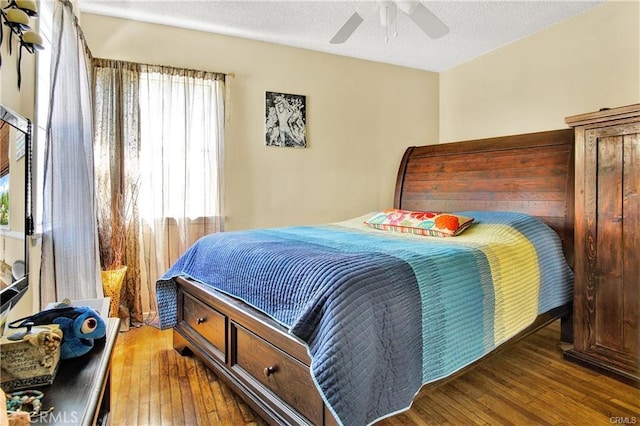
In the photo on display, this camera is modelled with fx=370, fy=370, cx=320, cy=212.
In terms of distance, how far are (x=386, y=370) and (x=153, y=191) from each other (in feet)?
8.54

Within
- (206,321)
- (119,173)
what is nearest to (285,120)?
(119,173)

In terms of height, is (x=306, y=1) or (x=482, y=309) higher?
(x=306, y=1)

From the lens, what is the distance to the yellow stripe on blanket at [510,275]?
6.40 ft

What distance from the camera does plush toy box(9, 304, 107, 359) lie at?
127 centimetres

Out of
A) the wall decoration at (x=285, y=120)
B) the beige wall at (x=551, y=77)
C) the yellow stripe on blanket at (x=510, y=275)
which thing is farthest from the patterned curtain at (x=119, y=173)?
the beige wall at (x=551, y=77)

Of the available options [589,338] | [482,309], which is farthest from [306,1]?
[589,338]

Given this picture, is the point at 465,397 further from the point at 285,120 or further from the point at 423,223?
the point at 285,120

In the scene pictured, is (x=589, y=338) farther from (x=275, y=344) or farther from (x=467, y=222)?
(x=275, y=344)

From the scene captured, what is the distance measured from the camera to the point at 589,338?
2.32m

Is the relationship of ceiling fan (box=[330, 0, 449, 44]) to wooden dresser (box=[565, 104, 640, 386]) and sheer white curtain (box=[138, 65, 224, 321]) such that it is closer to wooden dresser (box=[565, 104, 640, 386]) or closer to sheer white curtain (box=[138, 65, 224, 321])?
wooden dresser (box=[565, 104, 640, 386])

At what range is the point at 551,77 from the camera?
11.1ft

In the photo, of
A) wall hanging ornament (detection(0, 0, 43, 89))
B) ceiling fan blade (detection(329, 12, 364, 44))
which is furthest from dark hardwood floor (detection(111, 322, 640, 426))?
ceiling fan blade (detection(329, 12, 364, 44))

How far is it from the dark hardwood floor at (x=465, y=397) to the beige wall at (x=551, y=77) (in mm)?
2125

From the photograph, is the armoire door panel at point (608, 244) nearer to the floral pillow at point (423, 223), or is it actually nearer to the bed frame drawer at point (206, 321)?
the floral pillow at point (423, 223)
